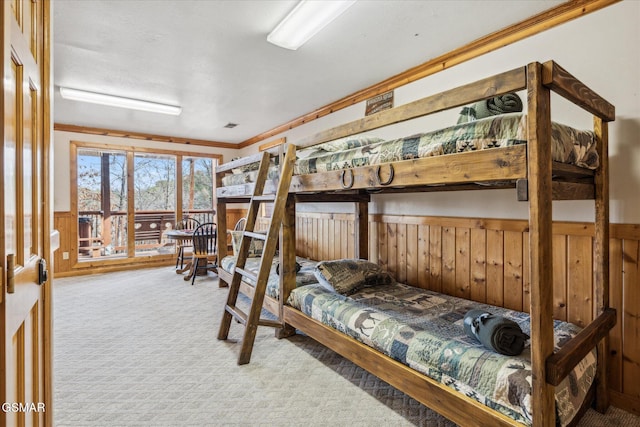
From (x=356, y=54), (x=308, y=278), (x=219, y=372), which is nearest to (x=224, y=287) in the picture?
(x=308, y=278)

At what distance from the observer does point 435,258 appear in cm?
280

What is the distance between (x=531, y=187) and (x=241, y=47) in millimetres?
2333

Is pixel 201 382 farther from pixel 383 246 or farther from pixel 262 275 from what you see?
pixel 383 246

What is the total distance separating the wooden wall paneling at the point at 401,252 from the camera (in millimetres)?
3068

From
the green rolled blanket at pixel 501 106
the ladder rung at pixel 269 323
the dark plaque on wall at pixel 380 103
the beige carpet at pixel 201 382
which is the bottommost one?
the beige carpet at pixel 201 382

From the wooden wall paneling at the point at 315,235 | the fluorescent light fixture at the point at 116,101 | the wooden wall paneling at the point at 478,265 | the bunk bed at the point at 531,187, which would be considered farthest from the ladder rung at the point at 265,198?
the fluorescent light fixture at the point at 116,101

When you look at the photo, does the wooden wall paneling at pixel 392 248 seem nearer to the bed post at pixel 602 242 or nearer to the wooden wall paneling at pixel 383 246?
the wooden wall paneling at pixel 383 246

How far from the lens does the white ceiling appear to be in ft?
6.82

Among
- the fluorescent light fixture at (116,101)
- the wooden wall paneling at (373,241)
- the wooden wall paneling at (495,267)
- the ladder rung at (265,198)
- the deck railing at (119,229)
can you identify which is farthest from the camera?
the deck railing at (119,229)

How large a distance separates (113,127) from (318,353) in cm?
498

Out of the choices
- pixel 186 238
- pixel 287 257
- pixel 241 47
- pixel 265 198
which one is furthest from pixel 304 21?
pixel 186 238

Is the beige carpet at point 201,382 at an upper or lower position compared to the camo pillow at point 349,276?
lower

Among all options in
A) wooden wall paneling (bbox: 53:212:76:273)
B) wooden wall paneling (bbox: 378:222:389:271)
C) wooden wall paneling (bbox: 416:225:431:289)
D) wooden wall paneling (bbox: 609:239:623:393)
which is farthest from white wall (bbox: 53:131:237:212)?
wooden wall paneling (bbox: 609:239:623:393)

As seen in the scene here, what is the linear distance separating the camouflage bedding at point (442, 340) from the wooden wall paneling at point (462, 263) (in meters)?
0.19
